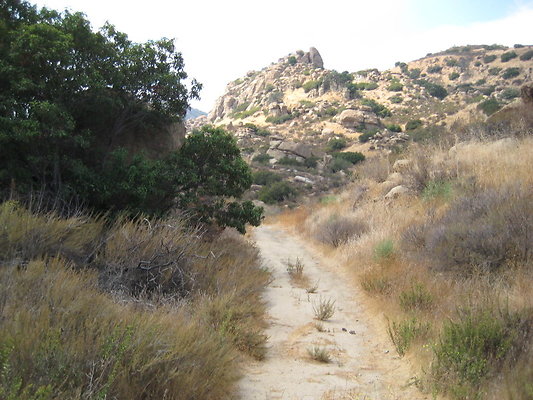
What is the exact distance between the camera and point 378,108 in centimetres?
5234

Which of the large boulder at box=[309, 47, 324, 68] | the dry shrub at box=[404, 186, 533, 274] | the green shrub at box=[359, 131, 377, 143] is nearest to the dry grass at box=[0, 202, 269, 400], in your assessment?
the dry shrub at box=[404, 186, 533, 274]

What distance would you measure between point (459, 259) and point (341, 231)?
18.3ft

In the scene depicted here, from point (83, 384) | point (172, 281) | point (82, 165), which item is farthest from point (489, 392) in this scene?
point (82, 165)

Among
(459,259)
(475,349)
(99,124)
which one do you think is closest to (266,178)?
(99,124)

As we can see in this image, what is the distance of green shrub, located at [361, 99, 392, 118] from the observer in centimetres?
5078

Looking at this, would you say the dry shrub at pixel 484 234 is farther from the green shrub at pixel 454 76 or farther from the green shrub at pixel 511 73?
the green shrub at pixel 454 76

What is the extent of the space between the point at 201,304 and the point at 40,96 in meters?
5.41

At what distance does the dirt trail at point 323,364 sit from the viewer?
12.7ft

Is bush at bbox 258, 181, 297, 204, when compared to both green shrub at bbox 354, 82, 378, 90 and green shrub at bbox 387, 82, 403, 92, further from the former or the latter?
green shrub at bbox 354, 82, 378, 90

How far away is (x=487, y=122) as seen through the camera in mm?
15609

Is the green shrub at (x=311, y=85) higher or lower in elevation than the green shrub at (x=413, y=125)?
higher

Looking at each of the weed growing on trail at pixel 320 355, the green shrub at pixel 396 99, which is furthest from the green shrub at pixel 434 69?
the weed growing on trail at pixel 320 355

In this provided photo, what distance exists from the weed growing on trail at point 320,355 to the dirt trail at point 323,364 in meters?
0.07

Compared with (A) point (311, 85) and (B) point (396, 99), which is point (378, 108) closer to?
(B) point (396, 99)
